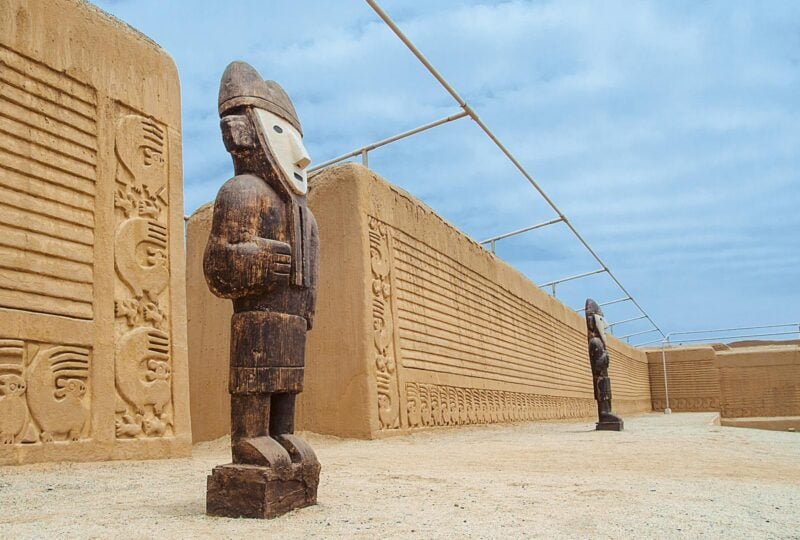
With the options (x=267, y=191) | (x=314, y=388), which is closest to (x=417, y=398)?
(x=314, y=388)

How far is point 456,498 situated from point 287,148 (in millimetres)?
2039

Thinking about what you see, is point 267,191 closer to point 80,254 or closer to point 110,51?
point 80,254

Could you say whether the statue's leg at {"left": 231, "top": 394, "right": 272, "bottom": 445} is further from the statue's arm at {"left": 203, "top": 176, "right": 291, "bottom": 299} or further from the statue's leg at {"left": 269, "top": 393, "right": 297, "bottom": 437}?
the statue's arm at {"left": 203, "top": 176, "right": 291, "bottom": 299}

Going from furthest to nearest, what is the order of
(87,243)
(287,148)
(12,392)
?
1. (87,243)
2. (12,392)
3. (287,148)

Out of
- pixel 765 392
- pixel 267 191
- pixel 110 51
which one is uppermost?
pixel 110 51

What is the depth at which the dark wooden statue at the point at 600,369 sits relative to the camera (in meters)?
10.2

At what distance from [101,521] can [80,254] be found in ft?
9.23

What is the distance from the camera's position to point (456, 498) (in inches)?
136

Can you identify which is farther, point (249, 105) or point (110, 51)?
point (110, 51)

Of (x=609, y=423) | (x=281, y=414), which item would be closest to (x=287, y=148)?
(x=281, y=414)

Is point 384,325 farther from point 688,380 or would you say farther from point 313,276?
point 688,380

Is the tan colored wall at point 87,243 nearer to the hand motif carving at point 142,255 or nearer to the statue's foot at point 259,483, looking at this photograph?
the hand motif carving at point 142,255

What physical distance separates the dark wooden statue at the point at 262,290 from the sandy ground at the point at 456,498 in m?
0.16

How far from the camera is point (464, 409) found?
10.4m
